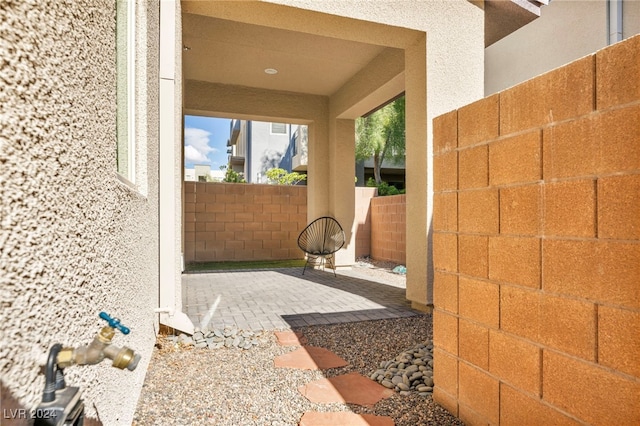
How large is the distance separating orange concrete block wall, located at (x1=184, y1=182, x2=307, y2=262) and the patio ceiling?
215 centimetres

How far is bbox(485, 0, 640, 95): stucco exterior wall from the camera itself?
4.65 meters

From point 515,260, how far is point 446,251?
0.40m

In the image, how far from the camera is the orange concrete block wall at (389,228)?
262 inches

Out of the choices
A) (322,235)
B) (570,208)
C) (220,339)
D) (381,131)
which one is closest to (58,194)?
(570,208)

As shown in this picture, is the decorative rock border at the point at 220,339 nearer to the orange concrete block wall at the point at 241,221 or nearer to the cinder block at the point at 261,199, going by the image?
the orange concrete block wall at the point at 241,221

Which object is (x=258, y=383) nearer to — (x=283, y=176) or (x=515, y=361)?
(x=515, y=361)

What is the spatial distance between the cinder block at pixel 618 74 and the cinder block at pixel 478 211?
0.48m

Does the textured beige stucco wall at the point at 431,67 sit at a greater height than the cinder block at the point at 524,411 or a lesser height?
greater

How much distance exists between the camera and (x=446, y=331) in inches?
67.6

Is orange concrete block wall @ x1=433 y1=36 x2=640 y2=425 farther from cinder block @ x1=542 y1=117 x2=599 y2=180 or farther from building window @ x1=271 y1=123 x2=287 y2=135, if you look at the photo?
building window @ x1=271 y1=123 x2=287 y2=135

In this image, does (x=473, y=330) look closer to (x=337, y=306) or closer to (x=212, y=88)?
(x=337, y=306)

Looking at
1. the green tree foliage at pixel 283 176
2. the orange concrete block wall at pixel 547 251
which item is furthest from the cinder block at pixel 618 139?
the green tree foliage at pixel 283 176

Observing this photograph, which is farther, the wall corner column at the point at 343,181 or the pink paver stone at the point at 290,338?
the wall corner column at the point at 343,181

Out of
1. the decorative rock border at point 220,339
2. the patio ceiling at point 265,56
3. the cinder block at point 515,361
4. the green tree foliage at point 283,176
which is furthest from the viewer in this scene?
the green tree foliage at point 283,176
